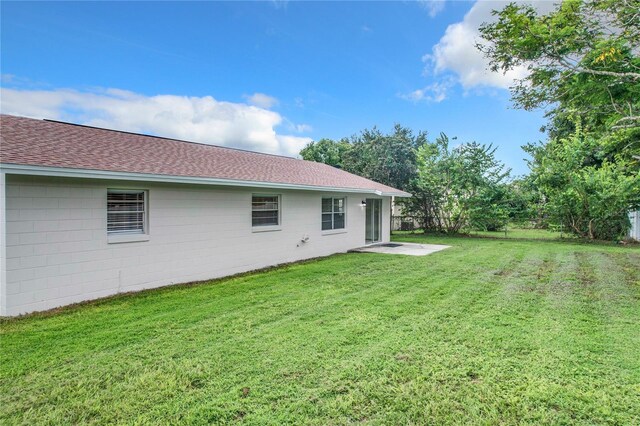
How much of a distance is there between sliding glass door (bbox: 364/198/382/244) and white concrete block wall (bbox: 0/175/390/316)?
5399 millimetres

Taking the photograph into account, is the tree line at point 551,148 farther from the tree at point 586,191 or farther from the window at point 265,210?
the window at point 265,210

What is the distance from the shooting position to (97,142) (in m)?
7.63

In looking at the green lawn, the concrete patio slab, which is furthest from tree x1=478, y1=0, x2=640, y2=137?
the concrete patio slab

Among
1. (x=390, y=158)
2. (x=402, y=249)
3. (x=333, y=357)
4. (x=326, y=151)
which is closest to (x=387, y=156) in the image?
(x=390, y=158)

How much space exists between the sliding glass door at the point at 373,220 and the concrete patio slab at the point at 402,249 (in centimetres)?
76

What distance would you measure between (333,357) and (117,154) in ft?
20.7

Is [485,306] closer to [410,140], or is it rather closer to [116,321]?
[116,321]

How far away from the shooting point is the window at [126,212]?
644 cm

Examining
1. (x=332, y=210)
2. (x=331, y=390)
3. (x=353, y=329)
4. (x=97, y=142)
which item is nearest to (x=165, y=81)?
(x=97, y=142)

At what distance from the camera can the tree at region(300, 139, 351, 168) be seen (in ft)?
94.9

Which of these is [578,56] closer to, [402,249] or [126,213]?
[402,249]

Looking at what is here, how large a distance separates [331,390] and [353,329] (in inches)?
60.5

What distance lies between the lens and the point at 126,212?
6672 mm

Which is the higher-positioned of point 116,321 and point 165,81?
point 165,81
